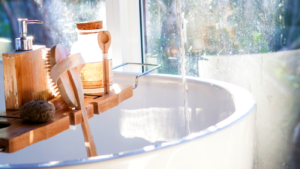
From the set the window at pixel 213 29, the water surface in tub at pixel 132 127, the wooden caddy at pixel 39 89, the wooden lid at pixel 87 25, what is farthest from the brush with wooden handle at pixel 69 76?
the window at pixel 213 29

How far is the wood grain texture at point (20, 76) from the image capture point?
688 mm

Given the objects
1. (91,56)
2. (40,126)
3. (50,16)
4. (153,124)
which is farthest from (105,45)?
(50,16)

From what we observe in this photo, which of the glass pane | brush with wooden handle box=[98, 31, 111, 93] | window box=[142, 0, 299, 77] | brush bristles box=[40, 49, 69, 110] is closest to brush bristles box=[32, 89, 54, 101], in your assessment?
brush bristles box=[40, 49, 69, 110]

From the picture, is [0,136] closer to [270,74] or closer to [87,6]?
[270,74]

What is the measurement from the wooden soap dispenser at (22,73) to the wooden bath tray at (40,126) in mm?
38

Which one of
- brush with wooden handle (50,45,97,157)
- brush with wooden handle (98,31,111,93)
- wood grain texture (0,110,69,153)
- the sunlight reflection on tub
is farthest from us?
the sunlight reflection on tub

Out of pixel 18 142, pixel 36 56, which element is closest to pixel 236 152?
pixel 18 142

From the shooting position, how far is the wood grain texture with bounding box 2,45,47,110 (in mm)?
688

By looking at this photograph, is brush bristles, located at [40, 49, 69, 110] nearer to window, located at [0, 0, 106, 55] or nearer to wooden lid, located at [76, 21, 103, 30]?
wooden lid, located at [76, 21, 103, 30]

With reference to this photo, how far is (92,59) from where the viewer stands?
82 cm

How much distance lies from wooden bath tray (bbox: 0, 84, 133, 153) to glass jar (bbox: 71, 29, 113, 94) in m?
0.03

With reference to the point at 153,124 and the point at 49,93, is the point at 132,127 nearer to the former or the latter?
the point at 153,124

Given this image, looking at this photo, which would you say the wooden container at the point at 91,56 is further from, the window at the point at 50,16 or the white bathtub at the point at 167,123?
the window at the point at 50,16

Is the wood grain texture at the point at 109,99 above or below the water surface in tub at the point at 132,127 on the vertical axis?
above
